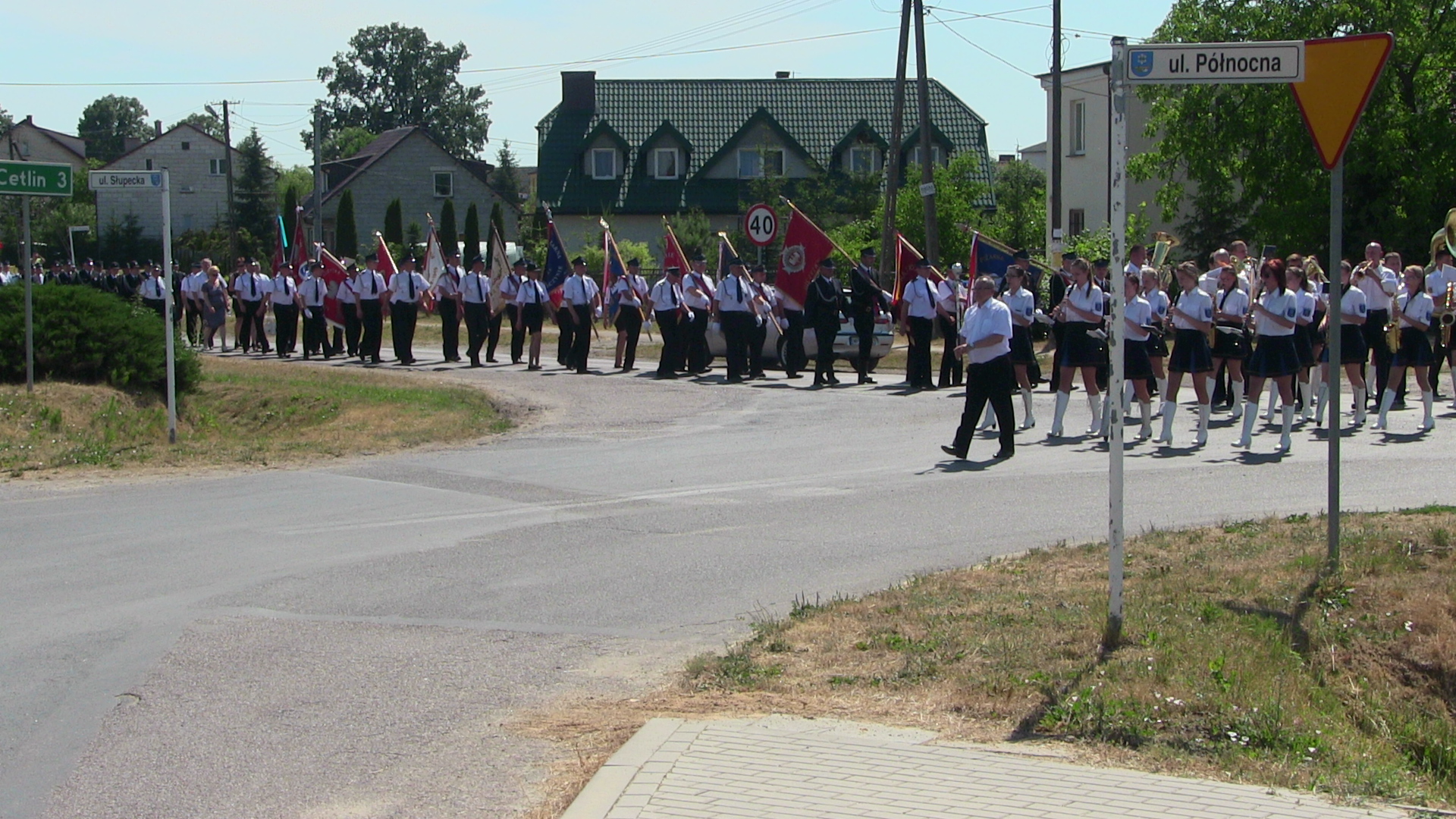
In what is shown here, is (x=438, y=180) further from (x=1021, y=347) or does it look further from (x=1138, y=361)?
(x=1138, y=361)

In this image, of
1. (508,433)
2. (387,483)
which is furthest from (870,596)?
(508,433)

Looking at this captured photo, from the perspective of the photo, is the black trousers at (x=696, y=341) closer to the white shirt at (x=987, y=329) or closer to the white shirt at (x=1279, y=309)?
the white shirt at (x=987, y=329)

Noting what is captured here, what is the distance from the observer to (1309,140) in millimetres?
29234

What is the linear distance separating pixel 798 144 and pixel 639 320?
36633 mm

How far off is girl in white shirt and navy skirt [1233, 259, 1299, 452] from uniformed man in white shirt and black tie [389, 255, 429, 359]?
15637 millimetres

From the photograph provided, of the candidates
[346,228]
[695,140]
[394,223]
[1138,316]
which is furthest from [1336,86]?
[346,228]

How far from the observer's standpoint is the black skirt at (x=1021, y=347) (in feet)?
55.1

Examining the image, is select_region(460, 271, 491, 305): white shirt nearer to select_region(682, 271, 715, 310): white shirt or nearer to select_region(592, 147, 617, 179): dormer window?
select_region(682, 271, 715, 310): white shirt

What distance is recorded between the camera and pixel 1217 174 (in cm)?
3306

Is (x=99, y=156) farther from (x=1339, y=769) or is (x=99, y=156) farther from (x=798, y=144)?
(x=1339, y=769)

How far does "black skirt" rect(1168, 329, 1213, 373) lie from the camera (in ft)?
50.1

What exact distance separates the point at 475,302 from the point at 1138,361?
45.2ft

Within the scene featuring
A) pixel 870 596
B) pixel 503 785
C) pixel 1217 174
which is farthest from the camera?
pixel 1217 174

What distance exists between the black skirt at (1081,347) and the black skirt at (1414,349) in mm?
3243
